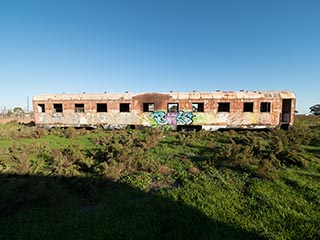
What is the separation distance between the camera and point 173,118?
1534 centimetres

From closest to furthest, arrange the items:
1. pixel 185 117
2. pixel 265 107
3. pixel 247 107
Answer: pixel 265 107, pixel 185 117, pixel 247 107

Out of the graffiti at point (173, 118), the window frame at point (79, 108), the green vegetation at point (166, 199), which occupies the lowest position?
the green vegetation at point (166, 199)

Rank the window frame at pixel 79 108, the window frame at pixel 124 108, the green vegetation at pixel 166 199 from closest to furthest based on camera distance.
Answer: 1. the green vegetation at pixel 166 199
2. the window frame at pixel 79 108
3. the window frame at pixel 124 108

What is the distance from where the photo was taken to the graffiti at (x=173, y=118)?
15.2 m

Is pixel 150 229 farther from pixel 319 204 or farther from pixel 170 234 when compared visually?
pixel 319 204

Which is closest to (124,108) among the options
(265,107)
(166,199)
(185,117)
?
(185,117)

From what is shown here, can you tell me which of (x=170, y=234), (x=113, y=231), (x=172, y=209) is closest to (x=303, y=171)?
(x=172, y=209)

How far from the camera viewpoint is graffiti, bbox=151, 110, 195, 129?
1520 centimetres

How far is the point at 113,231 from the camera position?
10.2ft

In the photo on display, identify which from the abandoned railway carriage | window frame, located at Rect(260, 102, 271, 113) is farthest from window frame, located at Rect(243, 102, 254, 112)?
window frame, located at Rect(260, 102, 271, 113)

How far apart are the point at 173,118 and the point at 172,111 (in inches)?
25.8

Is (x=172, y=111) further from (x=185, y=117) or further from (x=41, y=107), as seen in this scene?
(x=41, y=107)

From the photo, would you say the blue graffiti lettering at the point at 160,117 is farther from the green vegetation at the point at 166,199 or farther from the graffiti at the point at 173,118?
the green vegetation at the point at 166,199

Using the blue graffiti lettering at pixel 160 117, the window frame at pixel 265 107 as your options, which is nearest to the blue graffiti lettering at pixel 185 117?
the blue graffiti lettering at pixel 160 117
